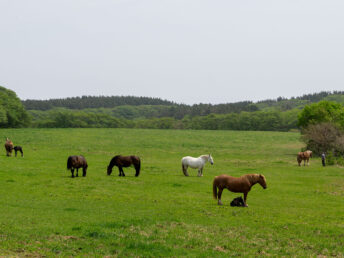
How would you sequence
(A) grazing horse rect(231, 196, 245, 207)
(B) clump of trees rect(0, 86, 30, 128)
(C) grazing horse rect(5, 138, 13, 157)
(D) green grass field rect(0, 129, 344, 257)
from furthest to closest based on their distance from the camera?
(B) clump of trees rect(0, 86, 30, 128) < (C) grazing horse rect(5, 138, 13, 157) < (A) grazing horse rect(231, 196, 245, 207) < (D) green grass field rect(0, 129, 344, 257)

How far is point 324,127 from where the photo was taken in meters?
51.2

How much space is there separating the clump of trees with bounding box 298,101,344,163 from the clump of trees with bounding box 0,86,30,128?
198 feet

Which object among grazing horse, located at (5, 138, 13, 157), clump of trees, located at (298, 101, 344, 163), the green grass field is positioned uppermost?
clump of trees, located at (298, 101, 344, 163)

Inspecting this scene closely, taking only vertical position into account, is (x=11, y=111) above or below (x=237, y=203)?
above

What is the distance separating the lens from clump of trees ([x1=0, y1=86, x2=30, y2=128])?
80800 millimetres

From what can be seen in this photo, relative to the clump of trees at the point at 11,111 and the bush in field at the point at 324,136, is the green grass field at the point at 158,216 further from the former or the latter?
the clump of trees at the point at 11,111

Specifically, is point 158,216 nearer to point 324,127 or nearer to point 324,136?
point 324,136

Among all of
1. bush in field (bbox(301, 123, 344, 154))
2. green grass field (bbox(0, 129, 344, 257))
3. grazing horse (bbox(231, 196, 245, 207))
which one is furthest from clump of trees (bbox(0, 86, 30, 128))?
grazing horse (bbox(231, 196, 245, 207))

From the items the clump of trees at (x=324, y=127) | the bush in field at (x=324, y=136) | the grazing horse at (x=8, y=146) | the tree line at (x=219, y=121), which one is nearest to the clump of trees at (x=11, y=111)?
the tree line at (x=219, y=121)

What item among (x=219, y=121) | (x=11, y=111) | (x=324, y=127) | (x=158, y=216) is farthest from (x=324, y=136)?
(x=219, y=121)

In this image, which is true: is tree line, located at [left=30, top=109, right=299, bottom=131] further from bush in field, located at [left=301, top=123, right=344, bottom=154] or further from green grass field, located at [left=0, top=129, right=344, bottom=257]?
green grass field, located at [left=0, top=129, right=344, bottom=257]

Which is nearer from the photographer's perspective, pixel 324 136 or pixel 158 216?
pixel 158 216

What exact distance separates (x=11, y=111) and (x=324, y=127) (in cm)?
6701

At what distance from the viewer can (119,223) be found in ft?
42.8
